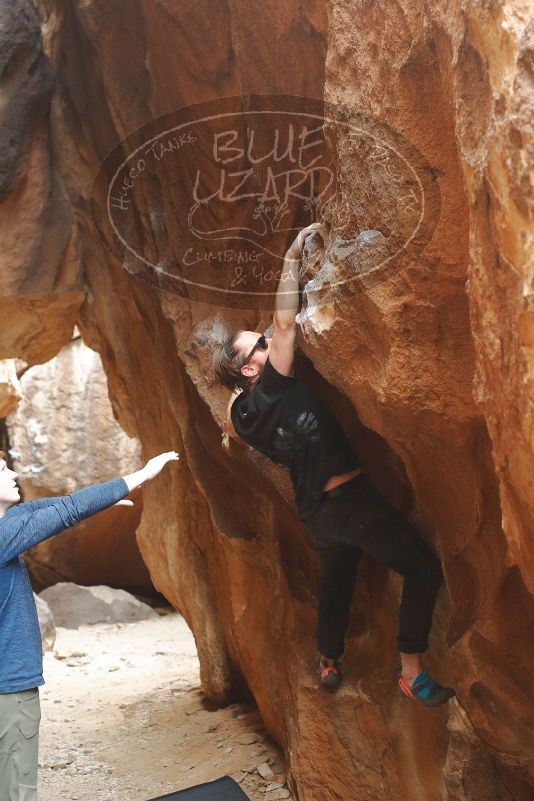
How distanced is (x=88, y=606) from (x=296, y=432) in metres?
7.01

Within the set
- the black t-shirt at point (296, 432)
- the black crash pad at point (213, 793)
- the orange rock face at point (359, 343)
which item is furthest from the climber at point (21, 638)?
the black crash pad at point (213, 793)

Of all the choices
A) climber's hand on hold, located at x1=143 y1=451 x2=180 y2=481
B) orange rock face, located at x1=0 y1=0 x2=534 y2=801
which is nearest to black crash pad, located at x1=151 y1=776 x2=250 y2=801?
orange rock face, located at x1=0 y1=0 x2=534 y2=801

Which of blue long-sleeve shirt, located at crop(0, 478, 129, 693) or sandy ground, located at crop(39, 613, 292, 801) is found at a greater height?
blue long-sleeve shirt, located at crop(0, 478, 129, 693)

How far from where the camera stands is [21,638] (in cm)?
275

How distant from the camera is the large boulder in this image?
9203mm

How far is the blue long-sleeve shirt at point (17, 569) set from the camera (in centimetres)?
272

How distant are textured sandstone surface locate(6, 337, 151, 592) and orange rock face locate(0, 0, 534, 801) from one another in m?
4.83

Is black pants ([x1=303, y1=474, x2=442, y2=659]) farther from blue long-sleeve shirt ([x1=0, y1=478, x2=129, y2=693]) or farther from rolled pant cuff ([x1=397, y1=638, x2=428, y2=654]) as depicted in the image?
blue long-sleeve shirt ([x1=0, y1=478, x2=129, y2=693])

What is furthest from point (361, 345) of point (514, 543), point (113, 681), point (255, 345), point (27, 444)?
point (27, 444)

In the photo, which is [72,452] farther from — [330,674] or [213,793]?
[330,674]

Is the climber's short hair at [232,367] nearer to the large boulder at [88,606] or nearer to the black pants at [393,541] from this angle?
the black pants at [393,541]

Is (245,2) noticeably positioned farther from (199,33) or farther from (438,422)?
(438,422)

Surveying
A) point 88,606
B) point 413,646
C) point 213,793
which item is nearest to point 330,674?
point 413,646

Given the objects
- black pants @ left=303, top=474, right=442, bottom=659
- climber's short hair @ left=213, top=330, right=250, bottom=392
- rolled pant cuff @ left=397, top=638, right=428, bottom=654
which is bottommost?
rolled pant cuff @ left=397, top=638, right=428, bottom=654
